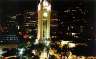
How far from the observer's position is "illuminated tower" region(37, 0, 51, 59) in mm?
2816

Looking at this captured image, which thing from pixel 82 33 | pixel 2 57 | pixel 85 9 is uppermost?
pixel 85 9

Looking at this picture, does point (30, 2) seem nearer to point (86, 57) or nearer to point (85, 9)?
point (85, 9)

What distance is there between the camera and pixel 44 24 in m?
2.92

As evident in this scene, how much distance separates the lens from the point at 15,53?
278 cm

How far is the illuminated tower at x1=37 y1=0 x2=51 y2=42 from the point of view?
282 cm

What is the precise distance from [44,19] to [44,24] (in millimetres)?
50

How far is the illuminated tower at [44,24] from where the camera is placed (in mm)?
2816

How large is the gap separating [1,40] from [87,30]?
83 centimetres

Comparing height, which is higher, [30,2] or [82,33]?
[30,2]

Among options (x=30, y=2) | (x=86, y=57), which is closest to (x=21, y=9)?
(x=30, y=2)

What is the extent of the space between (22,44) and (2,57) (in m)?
0.23

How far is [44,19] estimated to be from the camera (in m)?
2.92

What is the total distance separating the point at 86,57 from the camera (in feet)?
9.01

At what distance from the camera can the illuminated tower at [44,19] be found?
2.82m
